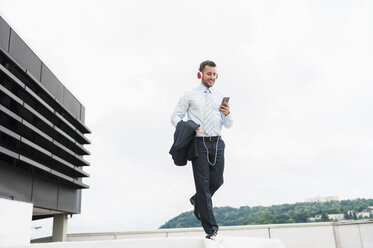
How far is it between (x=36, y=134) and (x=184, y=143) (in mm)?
9326

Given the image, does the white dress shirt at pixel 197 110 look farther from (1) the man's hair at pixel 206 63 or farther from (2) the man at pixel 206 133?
(1) the man's hair at pixel 206 63

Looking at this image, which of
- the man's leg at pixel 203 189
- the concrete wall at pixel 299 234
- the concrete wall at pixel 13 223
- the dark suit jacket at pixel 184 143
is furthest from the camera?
the concrete wall at pixel 299 234

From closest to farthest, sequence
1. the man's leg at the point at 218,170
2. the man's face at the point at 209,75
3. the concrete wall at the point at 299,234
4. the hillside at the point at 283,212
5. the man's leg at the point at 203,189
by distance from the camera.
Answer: the man's leg at the point at 203,189, the man's leg at the point at 218,170, the man's face at the point at 209,75, the concrete wall at the point at 299,234, the hillside at the point at 283,212

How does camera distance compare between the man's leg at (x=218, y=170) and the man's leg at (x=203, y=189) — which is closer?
the man's leg at (x=203, y=189)

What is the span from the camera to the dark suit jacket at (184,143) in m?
3.60

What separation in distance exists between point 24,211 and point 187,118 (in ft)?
14.7

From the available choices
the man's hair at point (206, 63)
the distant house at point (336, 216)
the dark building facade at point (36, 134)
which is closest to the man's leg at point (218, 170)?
the man's hair at point (206, 63)

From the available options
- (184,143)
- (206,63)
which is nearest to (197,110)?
(184,143)

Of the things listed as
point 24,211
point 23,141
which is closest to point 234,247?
point 24,211

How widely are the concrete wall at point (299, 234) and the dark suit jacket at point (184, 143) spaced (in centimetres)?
959

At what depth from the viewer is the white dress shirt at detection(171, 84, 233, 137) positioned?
3791mm

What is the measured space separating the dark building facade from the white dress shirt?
260 inches

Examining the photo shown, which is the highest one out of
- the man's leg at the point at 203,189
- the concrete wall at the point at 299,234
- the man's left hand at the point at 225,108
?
the man's left hand at the point at 225,108

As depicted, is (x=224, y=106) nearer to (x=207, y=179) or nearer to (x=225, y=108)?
(x=225, y=108)
